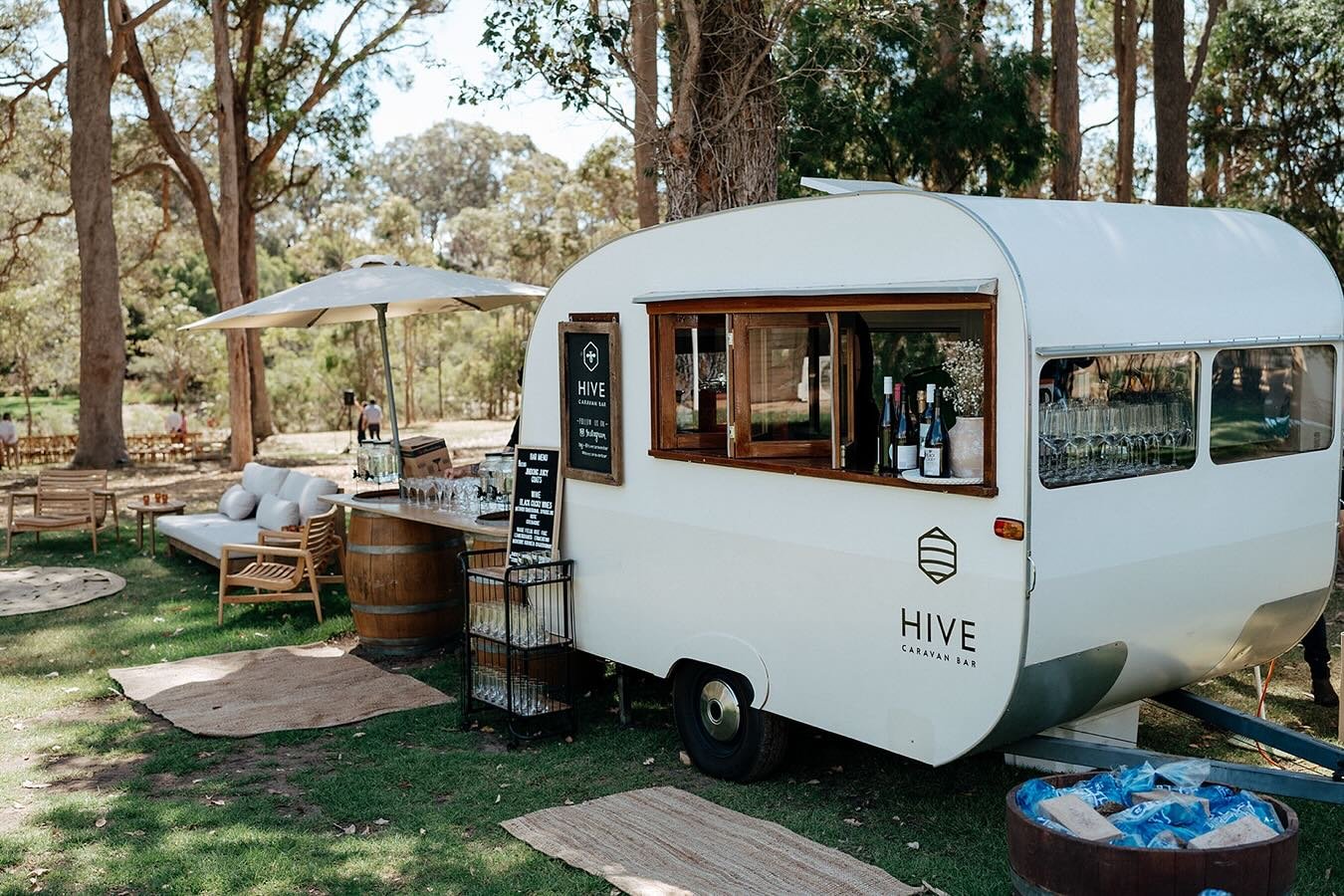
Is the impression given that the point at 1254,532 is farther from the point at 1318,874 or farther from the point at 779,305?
the point at 779,305

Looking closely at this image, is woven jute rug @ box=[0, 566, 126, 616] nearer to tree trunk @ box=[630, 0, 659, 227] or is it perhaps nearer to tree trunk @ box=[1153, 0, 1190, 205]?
tree trunk @ box=[630, 0, 659, 227]

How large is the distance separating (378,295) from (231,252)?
41.2 feet

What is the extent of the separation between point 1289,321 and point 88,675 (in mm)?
7528

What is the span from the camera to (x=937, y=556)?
4824mm

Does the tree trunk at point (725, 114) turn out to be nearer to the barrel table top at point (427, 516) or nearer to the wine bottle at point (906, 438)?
the barrel table top at point (427, 516)

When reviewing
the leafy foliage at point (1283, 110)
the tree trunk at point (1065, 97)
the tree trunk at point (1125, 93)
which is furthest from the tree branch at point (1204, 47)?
the tree trunk at point (1065, 97)

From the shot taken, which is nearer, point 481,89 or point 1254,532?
point 1254,532

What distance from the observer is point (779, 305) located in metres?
5.53

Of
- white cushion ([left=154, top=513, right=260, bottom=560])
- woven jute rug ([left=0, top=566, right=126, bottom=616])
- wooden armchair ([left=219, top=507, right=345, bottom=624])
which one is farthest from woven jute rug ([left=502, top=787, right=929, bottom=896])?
woven jute rug ([left=0, top=566, right=126, bottom=616])

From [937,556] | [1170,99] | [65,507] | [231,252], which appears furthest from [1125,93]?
[937,556]

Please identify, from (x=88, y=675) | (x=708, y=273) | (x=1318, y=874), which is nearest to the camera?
(x=1318, y=874)

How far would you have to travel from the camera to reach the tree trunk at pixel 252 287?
77.6 feet

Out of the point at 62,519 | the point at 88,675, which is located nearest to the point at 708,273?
the point at 88,675

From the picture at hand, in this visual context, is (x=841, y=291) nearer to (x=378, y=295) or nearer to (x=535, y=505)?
(x=535, y=505)
